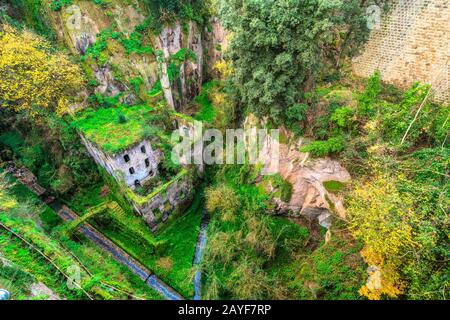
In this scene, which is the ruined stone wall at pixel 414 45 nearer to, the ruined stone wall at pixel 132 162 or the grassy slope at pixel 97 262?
the ruined stone wall at pixel 132 162

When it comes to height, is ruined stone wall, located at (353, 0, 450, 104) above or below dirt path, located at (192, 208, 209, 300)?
above

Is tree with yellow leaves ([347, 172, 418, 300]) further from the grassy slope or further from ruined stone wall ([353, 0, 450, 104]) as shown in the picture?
the grassy slope

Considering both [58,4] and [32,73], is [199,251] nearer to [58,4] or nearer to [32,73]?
[32,73]

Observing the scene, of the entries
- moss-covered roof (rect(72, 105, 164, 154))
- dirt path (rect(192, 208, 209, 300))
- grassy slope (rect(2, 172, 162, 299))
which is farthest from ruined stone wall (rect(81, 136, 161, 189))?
dirt path (rect(192, 208, 209, 300))

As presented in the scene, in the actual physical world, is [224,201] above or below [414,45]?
below

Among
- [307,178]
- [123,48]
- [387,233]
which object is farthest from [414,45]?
[123,48]
